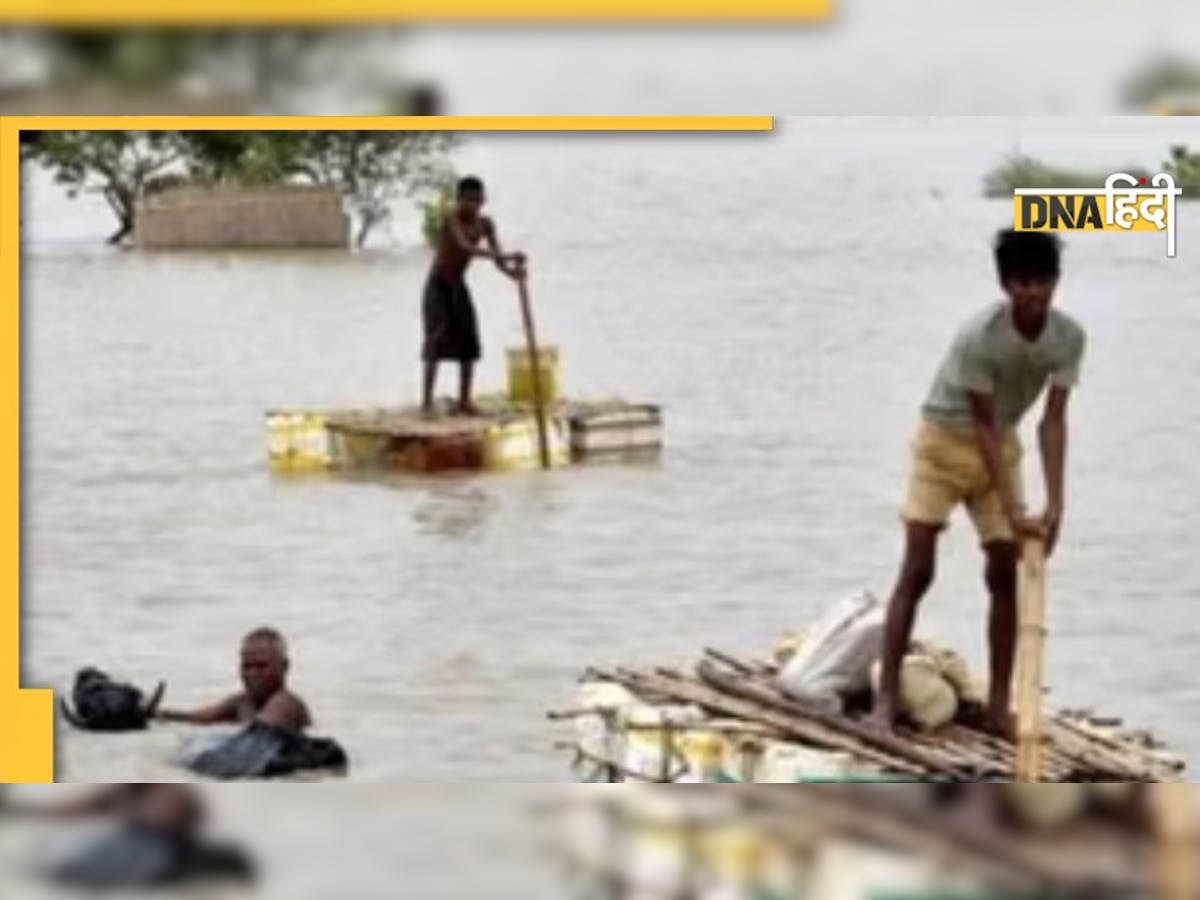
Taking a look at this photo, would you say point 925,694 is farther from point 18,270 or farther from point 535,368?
point 18,270

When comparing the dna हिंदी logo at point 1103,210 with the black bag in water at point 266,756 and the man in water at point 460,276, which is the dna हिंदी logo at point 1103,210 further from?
the black bag in water at point 266,756

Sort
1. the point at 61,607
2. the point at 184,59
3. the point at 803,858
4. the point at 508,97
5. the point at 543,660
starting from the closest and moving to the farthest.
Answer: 1. the point at 803,858
2. the point at 184,59
3. the point at 508,97
4. the point at 61,607
5. the point at 543,660

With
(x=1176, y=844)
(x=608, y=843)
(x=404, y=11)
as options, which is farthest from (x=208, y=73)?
(x=1176, y=844)

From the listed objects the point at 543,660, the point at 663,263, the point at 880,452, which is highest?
the point at 663,263

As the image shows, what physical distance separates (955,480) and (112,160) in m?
1.12

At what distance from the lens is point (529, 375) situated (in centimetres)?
378

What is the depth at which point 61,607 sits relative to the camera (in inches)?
139

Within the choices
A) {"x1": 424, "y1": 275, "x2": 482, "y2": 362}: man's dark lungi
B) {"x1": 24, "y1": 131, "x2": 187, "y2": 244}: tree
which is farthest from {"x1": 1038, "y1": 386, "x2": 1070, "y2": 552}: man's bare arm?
{"x1": 24, "y1": 131, "x2": 187, "y2": 244}: tree

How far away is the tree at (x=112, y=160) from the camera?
132 inches

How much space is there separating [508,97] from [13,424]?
76 centimetres

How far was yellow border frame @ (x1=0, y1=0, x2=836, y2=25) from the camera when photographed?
2893 mm

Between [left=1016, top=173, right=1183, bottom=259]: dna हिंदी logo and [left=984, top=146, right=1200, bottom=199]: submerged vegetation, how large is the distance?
0.04ft

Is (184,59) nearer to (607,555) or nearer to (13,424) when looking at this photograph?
(13,424)

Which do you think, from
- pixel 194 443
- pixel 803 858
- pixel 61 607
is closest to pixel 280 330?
pixel 194 443
